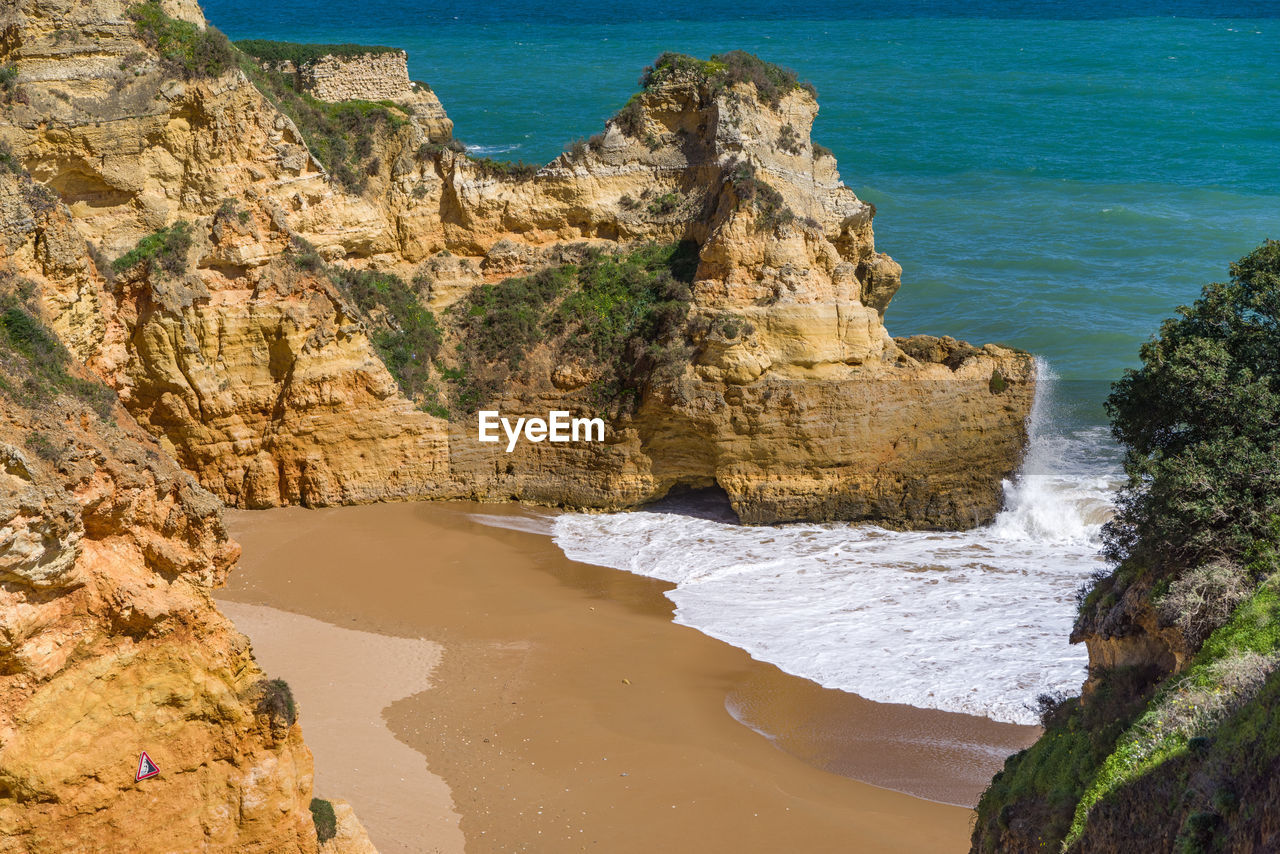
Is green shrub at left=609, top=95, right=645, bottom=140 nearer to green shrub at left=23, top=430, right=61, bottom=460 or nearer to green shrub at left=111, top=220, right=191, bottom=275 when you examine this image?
green shrub at left=111, top=220, right=191, bottom=275

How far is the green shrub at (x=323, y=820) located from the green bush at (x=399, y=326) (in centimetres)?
1205

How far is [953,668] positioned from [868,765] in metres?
3.22

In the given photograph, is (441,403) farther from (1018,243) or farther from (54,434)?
(1018,243)

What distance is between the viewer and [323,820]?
11.5 meters

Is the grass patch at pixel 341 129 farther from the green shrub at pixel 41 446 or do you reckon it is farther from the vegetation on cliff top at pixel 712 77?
the green shrub at pixel 41 446

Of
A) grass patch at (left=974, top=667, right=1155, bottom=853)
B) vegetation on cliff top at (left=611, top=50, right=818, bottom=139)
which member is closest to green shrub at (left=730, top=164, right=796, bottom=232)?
vegetation on cliff top at (left=611, top=50, right=818, bottom=139)

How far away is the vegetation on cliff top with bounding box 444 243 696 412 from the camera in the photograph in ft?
76.5

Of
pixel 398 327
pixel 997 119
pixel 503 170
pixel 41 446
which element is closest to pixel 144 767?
pixel 41 446

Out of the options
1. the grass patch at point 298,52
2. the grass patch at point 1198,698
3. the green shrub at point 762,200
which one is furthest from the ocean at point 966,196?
the grass patch at point 298,52

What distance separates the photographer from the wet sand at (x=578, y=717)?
1391cm

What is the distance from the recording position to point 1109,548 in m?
12.9

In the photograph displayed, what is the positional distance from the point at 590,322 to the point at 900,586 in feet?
25.8

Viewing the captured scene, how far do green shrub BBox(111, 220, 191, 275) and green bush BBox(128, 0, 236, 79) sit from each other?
8.73 feet

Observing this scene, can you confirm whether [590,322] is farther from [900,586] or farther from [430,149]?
[900,586]
